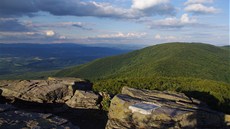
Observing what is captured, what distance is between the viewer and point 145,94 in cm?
3381

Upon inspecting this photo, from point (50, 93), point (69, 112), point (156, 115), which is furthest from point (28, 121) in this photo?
point (50, 93)

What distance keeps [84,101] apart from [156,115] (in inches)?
521

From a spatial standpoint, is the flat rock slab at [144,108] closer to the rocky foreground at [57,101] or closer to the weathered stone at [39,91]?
the rocky foreground at [57,101]

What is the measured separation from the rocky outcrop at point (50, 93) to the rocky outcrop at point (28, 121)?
1176cm

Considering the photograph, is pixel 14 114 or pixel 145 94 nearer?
pixel 14 114

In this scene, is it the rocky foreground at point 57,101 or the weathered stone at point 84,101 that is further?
the weathered stone at point 84,101

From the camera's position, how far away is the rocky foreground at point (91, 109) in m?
24.4

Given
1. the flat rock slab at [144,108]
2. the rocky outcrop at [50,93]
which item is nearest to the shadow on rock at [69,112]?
the rocky outcrop at [50,93]

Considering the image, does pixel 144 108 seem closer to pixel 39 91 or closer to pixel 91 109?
pixel 91 109

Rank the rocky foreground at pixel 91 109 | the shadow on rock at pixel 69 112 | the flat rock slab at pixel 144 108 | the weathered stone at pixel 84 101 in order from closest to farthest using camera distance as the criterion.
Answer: the rocky foreground at pixel 91 109 < the flat rock slab at pixel 144 108 < the shadow on rock at pixel 69 112 < the weathered stone at pixel 84 101

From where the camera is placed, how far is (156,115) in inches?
1046

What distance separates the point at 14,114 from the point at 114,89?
108 feet

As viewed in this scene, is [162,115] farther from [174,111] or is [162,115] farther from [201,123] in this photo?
[201,123]

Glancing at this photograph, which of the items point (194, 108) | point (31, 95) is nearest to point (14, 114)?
point (31, 95)
